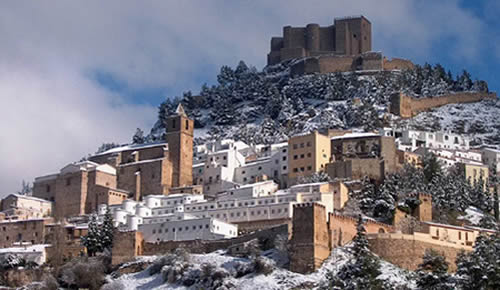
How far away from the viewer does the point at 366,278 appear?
1977 inches

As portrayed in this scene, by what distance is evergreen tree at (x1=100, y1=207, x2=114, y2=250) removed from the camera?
251 ft

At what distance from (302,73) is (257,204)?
56.0 m

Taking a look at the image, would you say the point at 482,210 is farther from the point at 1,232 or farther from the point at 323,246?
the point at 1,232

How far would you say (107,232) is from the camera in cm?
7725

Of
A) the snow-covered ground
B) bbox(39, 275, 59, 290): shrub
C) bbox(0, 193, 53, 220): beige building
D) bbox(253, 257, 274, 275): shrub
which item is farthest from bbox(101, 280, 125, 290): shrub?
bbox(0, 193, 53, 220): beige building

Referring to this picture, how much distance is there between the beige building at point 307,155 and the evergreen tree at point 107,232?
64.1 ft

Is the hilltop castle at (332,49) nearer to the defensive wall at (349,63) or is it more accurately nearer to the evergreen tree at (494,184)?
the defensive wall at (349,63)

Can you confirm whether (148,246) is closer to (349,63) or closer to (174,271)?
(174,271)

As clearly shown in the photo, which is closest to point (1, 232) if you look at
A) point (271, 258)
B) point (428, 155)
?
point (271, 258)

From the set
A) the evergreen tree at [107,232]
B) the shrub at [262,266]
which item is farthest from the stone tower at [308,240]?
the evergreen tree at [107,232]

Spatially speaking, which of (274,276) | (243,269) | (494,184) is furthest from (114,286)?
(494,184)

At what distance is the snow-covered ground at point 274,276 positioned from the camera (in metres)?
59.5

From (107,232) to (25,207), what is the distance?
60.9 feet

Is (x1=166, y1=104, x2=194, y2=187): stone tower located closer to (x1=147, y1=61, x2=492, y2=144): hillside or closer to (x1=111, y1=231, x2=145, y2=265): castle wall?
(x1=147, y1=61, x2=492, y2=144): hillside
